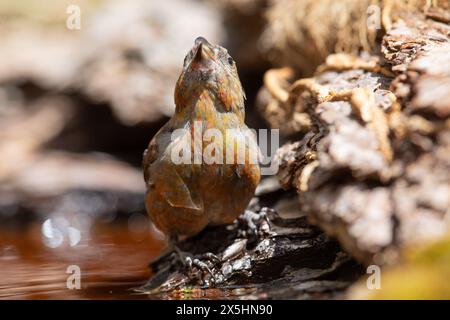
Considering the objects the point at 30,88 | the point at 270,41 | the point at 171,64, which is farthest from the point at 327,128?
the point at 30,88

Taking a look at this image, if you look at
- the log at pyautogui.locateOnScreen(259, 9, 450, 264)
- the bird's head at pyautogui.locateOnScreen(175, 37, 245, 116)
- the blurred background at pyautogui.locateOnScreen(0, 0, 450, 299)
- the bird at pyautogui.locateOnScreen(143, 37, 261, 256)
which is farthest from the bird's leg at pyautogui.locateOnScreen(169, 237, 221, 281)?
the blurred background at pyautogui.locateOnScreen(0, 0, 450, 299)

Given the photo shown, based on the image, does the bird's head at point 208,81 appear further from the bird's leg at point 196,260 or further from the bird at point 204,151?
the bird's leg at point 196,260

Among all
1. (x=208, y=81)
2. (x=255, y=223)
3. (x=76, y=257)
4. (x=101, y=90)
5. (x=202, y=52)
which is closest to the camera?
(x=202, y=52)

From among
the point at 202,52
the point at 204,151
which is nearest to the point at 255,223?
the point at 204,151

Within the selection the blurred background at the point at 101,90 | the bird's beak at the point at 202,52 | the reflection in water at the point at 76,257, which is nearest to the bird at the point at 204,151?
the bird's beak at the point at 202,52

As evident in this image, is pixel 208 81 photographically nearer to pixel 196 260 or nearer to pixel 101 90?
pixel 196 260

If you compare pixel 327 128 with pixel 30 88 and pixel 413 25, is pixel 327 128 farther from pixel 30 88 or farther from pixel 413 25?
pixel 30 88
